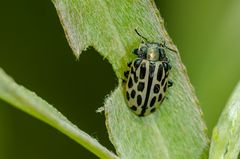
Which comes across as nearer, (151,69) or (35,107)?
(35,107)

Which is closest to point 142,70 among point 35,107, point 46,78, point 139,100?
point 139,100

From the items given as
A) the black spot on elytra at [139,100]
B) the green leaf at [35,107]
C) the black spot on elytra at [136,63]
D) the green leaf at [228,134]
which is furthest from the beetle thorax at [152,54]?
the green leaf at [35,107]

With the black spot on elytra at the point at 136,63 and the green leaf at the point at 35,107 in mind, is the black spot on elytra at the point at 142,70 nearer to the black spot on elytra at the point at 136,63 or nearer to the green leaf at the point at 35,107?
the black spot on elytra at the point at 136,63

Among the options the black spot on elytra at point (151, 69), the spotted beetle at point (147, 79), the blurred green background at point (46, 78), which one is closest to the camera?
the spotted beetle at point (147, 79)

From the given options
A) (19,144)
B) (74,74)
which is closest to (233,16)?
(74,74)

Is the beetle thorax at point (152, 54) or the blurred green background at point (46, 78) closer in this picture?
the beetle thorax at point (152, 54)

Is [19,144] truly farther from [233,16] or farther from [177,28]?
[233,16]

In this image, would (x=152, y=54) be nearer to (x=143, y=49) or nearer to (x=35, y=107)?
(x=143, y=49)

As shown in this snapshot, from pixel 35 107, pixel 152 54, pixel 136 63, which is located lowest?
pixel 152 54
